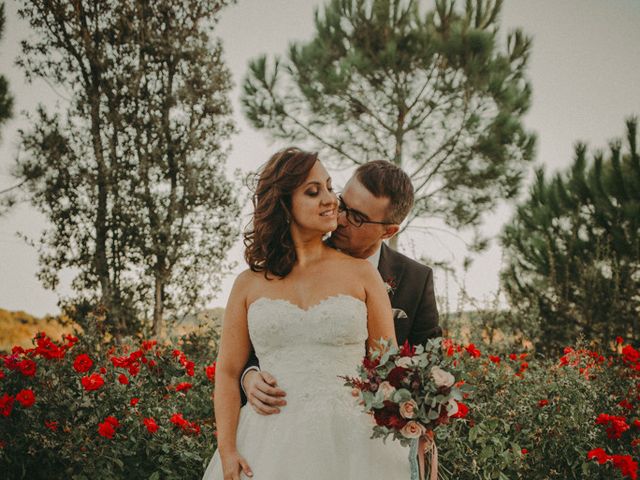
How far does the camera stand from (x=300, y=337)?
7.57 ft

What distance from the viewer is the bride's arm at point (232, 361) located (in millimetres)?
2350

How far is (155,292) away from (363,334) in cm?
826

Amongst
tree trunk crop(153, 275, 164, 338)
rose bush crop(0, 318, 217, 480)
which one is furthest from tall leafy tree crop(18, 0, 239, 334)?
rose bush crop(0, 318, 217, 480)

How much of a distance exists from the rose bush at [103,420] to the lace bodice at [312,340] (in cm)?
112

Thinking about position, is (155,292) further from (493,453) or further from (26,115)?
(493,453)

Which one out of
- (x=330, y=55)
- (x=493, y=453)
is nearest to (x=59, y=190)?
(x=330, y=55)

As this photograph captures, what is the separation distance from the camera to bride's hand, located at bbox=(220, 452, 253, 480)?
7.22 ft

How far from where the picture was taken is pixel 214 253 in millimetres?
10297

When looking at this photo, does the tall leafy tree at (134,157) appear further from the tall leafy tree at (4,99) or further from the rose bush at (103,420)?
the rose bush at (103,420)

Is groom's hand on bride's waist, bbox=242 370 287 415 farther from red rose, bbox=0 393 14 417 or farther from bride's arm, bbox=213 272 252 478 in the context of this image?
red rose, bbox=0 393 14 417

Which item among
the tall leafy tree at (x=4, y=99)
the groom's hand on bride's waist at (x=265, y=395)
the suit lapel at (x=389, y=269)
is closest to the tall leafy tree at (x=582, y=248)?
the suit lapel at (x=389, y=269)

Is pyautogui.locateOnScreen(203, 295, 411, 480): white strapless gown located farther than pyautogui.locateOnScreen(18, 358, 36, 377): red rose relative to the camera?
No

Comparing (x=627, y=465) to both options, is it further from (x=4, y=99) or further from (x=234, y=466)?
(x=4, y=99)

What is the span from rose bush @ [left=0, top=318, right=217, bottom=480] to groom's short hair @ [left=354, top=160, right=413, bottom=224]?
1.54m
